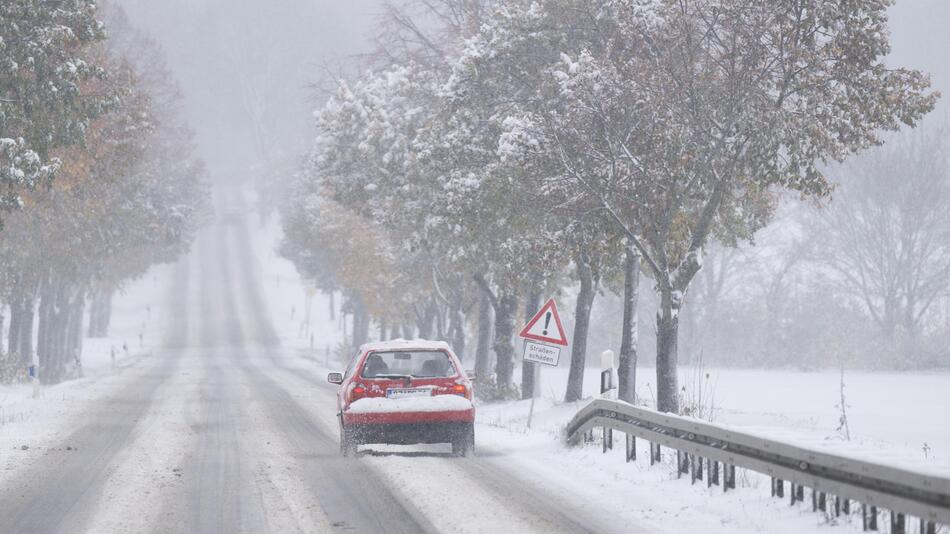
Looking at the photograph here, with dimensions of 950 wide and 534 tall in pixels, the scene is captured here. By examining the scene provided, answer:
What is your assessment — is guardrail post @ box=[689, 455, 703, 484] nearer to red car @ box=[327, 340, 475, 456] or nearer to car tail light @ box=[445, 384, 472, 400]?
red car @ box=[327, 340, 475, 456]

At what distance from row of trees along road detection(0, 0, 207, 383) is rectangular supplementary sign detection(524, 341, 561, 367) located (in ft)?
27.6

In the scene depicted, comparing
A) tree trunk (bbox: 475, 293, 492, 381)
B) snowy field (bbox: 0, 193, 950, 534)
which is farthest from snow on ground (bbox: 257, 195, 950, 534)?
tree trunk (bbox: 475, 293, 492, 381)

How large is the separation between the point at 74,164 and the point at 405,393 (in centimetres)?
1134

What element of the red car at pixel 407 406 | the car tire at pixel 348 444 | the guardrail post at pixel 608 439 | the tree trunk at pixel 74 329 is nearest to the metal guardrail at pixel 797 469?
the guardrail post at pixel 608 439

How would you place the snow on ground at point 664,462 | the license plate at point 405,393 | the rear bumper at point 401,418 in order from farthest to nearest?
the license plate at point 405,393 → the rear bumper at point 401,418 → the snow on ground at point 664,462

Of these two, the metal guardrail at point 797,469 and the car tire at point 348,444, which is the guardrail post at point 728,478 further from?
the car tire at point 348,444

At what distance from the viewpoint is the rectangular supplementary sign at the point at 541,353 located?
63.1ft

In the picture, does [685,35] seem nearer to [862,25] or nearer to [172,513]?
[862,25]

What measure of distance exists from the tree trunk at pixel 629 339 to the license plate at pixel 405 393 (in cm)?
685

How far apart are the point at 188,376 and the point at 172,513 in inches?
1276

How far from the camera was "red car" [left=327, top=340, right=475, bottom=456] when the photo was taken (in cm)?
1439

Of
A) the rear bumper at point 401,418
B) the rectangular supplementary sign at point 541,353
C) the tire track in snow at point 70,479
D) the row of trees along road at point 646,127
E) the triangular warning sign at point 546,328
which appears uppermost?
the row of trees along road at point 646,127

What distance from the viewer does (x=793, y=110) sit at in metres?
17.4

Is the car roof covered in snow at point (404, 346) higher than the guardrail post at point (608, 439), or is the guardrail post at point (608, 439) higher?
the car roof covered in snow at point (404, 346)
